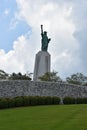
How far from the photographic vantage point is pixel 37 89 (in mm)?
33594

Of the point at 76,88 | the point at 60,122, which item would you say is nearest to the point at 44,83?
the point at 76,88

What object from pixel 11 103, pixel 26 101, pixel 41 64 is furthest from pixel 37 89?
pixel 41 64

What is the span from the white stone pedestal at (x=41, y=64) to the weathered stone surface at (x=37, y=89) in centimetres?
1656

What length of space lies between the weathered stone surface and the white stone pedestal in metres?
16.6

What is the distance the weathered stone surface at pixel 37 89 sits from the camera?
3238 cm

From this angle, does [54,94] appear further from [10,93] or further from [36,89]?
[10,93]

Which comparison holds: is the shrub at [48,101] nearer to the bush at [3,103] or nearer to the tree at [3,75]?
the bush at [3,103]

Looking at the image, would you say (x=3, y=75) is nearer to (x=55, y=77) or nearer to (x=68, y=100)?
(x=55, y=77)

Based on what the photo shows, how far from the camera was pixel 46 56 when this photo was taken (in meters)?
52.2

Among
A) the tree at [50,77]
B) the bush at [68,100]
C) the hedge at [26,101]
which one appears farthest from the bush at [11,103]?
the tree at [50,77]

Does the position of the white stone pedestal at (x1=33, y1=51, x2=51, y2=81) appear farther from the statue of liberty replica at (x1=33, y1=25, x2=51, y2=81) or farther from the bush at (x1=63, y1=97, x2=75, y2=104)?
the bush at (x1=63, y1=97, x2=75, y2=104)

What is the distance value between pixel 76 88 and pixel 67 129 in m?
20.6

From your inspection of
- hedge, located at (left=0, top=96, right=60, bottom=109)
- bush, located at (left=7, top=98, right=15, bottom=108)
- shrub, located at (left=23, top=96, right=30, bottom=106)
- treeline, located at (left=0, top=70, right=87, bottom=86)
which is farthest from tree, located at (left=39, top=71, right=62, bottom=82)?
bush, located at (left=7, top=98, right=15, bottom=108)

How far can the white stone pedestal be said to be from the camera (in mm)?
51500
